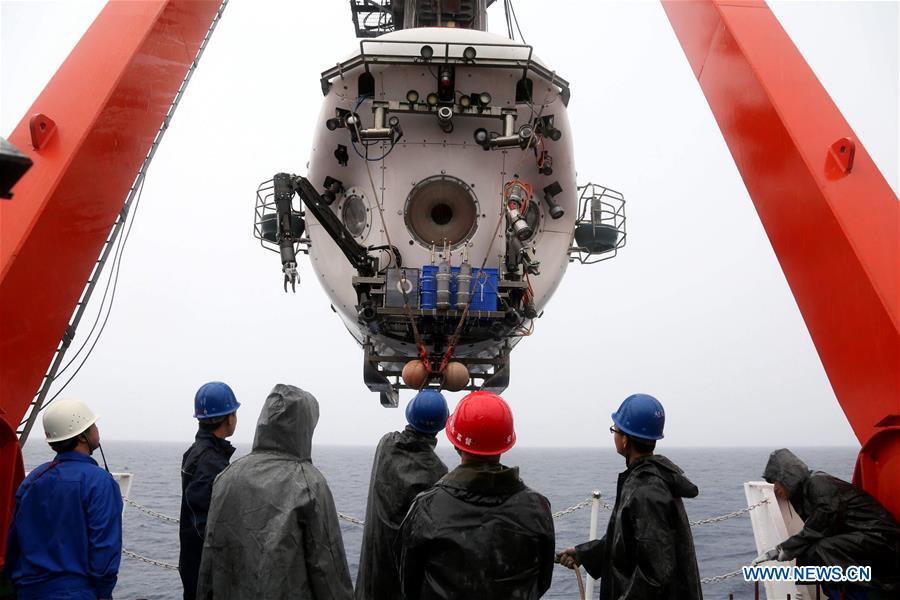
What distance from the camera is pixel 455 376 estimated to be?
676 centimetres

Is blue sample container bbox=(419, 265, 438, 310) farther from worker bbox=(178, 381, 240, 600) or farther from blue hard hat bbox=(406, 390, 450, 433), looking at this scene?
worker bbox=(178, 381, 240, 600)

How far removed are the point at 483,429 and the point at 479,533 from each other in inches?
15.6

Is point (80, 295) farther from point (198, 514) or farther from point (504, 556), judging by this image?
point (504, 556)

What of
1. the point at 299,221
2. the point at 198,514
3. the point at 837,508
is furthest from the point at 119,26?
the point at 837,508

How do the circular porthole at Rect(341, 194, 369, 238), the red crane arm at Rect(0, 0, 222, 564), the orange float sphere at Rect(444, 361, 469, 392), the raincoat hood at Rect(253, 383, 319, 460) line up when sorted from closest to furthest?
the raincoat hood at Rect(253, 383, 319, 460) < the red crane arm at Rect(0, 0, 222, 564) < the orange float sphere at Rect(444, 361, 469, 392) < the circular porthole at Rect(341, 194, 369, 238)

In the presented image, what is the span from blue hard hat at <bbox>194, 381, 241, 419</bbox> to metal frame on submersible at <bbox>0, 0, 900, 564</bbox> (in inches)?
37.0

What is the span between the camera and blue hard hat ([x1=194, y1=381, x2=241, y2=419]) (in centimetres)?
405

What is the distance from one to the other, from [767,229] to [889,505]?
2.06 metres

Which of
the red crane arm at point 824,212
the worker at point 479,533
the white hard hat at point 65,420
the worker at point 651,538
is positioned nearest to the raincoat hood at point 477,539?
the worker at point 479,533

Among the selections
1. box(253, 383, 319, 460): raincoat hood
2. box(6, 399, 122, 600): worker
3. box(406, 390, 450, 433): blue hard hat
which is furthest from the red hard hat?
box(6, 399, 122, 600): worker

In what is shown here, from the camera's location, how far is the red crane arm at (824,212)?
375cm

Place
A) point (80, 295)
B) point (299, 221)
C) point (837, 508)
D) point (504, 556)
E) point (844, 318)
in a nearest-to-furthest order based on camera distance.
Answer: point (504, 556) → point (837, 508) → point (844, 318) → point (80, 295) → point (299, 221)

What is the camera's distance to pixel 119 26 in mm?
5395

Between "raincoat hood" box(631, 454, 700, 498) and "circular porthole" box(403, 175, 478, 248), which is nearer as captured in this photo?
"raincoat hood" box(631, 454, 700, 498)
